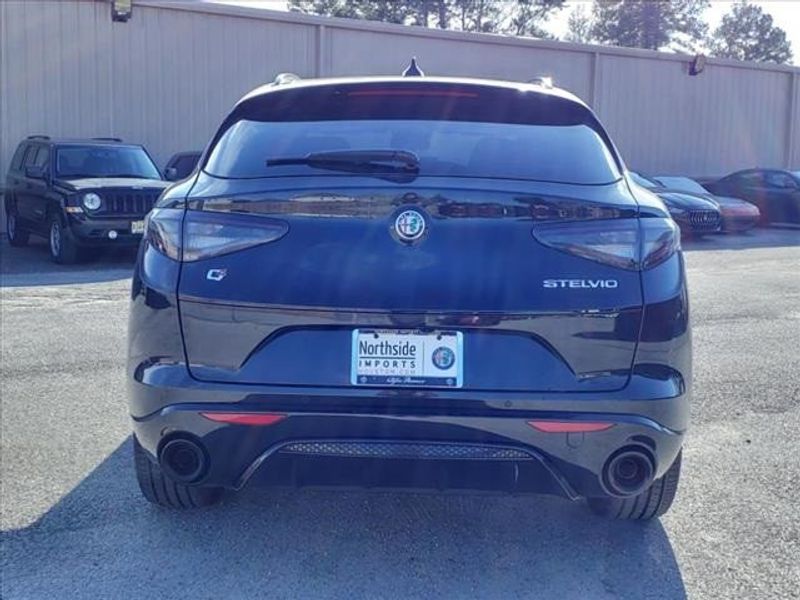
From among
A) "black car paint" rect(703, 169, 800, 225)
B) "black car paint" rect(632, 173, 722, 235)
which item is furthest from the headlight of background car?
"black car paint" rect(703, 169, 800, 225)

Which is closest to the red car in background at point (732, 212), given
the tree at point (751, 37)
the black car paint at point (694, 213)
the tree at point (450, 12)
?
the black car paint at point (694, 213)

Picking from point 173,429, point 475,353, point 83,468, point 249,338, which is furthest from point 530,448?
point 83,468

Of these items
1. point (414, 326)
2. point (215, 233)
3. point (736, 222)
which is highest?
point (215, 233)

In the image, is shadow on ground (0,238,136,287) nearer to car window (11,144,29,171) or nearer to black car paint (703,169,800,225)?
car window (11,144,29,171)

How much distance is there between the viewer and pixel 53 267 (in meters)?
13.4

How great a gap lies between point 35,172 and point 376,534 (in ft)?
40.5

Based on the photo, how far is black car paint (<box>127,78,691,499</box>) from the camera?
3.03 meters

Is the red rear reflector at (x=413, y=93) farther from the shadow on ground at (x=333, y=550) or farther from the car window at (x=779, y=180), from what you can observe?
the car window at (x=779, y=180)

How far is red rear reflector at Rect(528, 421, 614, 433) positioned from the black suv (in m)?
11.0

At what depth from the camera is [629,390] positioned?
3.06 metres

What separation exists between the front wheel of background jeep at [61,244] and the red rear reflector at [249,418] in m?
10.9

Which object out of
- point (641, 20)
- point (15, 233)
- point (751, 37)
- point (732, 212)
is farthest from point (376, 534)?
point (751, 37)

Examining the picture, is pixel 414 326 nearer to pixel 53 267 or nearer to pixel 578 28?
pixel 53 267

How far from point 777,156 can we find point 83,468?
96.4ft
